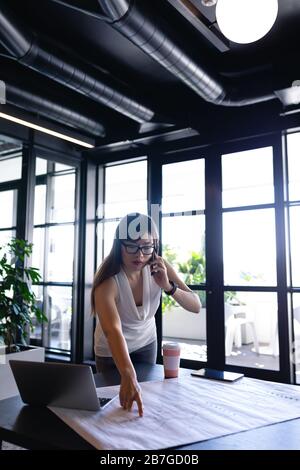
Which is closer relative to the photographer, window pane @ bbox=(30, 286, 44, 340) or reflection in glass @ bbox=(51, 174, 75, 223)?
window pane @ bbox=(30, 286, 44, 340)

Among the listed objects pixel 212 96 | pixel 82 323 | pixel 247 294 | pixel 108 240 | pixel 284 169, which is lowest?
pixel 82 323

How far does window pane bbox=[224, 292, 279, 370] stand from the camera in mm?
3793

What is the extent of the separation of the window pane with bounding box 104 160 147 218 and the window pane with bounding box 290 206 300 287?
172 centimetres

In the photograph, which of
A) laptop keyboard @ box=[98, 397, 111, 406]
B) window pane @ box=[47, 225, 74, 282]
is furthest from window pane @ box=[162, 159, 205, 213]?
laptop keyboard @ box=[98, 397, 111, 406]

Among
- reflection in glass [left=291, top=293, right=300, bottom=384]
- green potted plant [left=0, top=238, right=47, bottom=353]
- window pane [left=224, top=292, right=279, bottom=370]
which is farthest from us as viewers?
window pane [left=224, top=292, right=279, bottom=370]

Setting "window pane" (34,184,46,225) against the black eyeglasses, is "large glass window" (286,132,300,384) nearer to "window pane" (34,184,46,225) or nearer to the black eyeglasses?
the black eyeglasses

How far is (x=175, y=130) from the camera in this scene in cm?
399

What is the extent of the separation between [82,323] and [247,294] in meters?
2.00

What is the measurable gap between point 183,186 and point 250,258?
1.15 meters

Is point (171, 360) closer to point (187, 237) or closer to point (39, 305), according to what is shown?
point (187, 237)

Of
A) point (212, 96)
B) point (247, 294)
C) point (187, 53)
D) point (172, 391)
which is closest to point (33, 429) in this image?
point (172, 391)

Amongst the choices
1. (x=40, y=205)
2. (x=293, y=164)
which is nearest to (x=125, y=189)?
(x=40, y=205)
